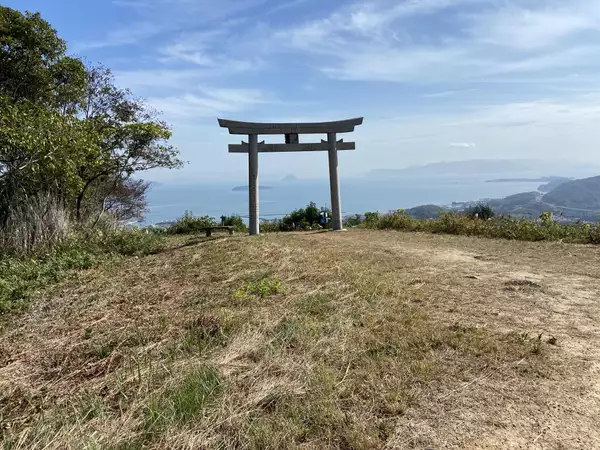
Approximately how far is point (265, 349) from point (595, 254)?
5.80 metres

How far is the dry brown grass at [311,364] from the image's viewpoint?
1.88 m

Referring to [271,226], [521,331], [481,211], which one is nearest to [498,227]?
[481,211]

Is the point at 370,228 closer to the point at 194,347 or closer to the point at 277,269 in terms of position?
the point at 277,269

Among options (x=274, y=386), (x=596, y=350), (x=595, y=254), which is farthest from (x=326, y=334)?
(x=595, y=254)

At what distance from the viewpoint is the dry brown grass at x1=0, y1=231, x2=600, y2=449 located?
188cm

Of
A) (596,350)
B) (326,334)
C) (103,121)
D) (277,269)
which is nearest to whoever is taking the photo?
(596,350)

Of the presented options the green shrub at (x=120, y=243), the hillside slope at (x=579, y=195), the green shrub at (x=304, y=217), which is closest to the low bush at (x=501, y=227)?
the green shrub at (x=304, y=217)

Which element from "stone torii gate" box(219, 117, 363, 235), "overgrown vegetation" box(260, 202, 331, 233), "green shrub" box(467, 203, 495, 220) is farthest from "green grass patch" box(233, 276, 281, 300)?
"overgrown vegetation" box(260, 202, 331, 233)

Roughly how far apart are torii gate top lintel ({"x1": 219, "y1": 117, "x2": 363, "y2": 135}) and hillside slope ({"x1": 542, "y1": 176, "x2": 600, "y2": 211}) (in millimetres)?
13739

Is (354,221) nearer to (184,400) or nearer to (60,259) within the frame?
(60,259)

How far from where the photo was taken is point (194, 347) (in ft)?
9.01

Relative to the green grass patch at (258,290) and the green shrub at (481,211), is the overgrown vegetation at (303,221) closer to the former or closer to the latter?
the green shrub at (481,211)

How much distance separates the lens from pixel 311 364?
8.14ft

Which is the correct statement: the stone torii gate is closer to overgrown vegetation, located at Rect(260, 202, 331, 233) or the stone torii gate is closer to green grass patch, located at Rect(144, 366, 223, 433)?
overgrown vegetation, located at Rect(260, 202, 331, 233)
